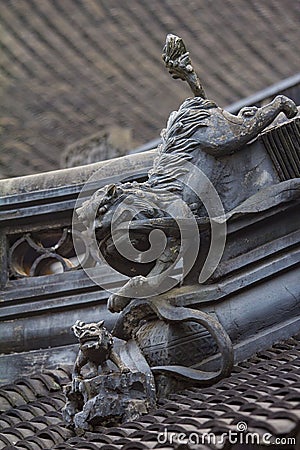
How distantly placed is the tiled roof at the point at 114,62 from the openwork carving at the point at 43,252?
942 centimetres

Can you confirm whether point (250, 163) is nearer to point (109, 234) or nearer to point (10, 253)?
point (109, 234)

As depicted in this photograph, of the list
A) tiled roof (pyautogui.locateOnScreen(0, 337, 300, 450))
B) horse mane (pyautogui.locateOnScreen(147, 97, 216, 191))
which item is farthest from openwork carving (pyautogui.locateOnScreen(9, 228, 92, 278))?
horse mane (pyautogui.locateOnScreen(147, 97, 216, 191))

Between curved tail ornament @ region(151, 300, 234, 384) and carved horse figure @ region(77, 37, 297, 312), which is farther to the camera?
carved horse figure @ region(77, 37, 297, 312)

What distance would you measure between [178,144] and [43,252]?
1.30m

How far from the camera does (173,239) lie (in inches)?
161

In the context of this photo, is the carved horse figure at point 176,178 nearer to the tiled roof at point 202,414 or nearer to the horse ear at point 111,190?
the horse ear at point 111,190

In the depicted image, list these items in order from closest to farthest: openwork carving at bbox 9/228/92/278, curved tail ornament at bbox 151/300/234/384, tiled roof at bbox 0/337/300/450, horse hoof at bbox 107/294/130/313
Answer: tiled roof at bbox 0/337/300/450, curved tail ornament at bbox 151/300/234/384, horse hoof at bbox 107/294/130/313, openwork carving at bbox 9/228/92/278

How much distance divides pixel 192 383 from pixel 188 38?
1279cm

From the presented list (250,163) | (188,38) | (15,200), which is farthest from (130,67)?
(250,163)

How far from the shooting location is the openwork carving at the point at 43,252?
17.7 ft

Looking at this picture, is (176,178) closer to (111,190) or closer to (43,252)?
(111,190)

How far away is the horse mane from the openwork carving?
1067 mm

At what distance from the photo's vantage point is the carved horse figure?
4.00 metres

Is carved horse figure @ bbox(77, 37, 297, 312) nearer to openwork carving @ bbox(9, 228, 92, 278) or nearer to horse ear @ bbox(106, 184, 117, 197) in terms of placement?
horse ear @ bbox(106, 184, 117, 197)
